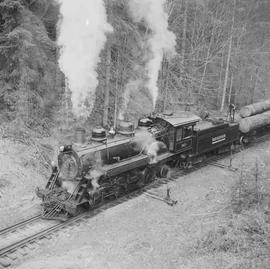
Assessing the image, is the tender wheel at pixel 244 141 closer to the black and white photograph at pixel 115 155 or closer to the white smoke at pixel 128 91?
the black and white photograph at pixel 115 155

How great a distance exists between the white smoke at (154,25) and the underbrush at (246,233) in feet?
24.3

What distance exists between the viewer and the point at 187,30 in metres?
24.1

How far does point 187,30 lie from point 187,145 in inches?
467

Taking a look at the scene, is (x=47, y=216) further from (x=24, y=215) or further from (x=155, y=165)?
(x=155, y=165)

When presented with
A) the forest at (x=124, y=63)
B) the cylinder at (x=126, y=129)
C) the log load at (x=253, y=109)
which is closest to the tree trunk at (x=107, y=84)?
the forest at (x=124, y=63)

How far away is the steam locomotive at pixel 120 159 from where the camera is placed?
1112 cm

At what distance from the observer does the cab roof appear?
1386 centimetres

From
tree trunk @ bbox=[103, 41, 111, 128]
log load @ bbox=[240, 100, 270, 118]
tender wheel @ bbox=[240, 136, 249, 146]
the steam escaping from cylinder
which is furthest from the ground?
log load @ bbox=[240, 100, 270, 118]

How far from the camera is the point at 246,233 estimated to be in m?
8.70

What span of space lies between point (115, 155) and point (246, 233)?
16.1 feet

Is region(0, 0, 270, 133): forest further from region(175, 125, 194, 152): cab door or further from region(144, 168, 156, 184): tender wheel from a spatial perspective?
region(144, 168, 156, 184): tender wheel

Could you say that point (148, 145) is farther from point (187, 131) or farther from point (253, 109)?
point (253, 109)

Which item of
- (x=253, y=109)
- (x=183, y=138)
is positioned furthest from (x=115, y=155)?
(x=253, y=109)

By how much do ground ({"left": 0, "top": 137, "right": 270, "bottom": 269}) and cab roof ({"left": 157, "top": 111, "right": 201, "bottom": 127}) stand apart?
2348 millimetres
